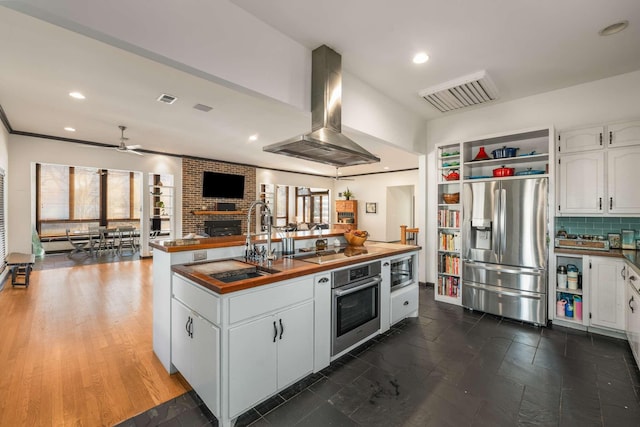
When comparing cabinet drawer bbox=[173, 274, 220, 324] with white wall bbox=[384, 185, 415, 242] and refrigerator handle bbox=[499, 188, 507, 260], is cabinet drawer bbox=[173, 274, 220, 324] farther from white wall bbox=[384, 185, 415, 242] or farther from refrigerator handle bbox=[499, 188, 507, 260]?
white wall bbox=[384, 185, 415, 242]

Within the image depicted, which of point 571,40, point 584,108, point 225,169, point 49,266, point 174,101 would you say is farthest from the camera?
point 225,169

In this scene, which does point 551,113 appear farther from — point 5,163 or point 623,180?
point 5,163

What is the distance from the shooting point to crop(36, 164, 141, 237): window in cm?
831

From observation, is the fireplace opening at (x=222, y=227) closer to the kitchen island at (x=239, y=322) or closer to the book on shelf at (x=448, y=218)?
the kitchen island at (x=239, y=322)

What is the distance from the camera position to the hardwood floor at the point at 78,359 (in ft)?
6.01

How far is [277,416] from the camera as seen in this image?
5.72ft

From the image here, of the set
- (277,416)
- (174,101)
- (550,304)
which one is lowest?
(277,416)

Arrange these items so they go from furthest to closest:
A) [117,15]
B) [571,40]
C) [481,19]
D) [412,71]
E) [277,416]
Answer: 1. [412,71]
2. [571,40]
3. [481,19]
4. [277,416]
5. [117,15]

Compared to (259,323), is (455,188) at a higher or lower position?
higher

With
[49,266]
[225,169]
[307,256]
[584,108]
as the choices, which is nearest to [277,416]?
[307,256]

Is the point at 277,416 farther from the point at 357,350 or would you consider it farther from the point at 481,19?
the point at 481,19

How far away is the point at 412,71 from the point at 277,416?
3.37 metres

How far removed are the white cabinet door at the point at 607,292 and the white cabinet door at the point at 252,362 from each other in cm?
332

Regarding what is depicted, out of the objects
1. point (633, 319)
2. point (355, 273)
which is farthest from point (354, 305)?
point (633, 319)
